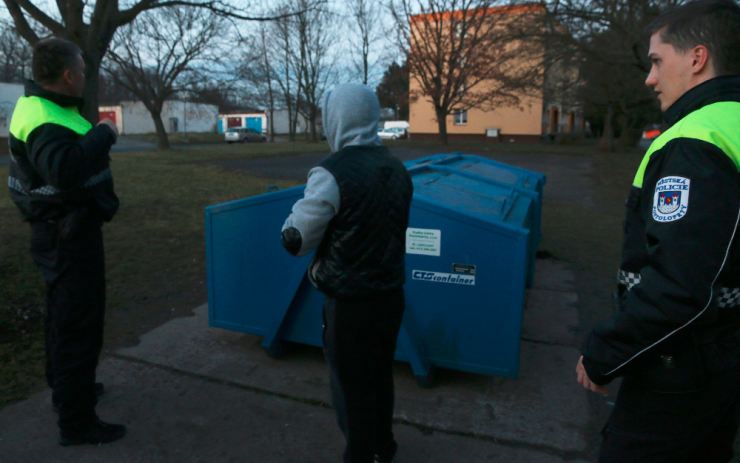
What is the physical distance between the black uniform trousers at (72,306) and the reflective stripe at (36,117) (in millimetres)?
428

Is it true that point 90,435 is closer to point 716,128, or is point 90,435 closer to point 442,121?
point 716,128

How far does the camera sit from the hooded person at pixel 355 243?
212 cm

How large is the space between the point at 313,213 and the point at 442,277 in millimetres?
1352

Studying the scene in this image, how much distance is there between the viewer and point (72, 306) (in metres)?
2.60

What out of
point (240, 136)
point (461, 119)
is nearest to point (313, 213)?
point (461, 119)

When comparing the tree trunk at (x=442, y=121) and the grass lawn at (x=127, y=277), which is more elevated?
the tree trunk at (x=442, y=121)

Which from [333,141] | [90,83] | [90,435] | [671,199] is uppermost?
[90,83]

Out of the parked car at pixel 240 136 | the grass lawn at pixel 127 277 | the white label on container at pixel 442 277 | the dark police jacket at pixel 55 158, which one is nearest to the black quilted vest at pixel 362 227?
the white label on container at pixel 442 277

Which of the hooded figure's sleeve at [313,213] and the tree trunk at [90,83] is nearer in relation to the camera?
the hooded figure's sleeve at [313,213]

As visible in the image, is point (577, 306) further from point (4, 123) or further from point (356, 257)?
point (4, 123)

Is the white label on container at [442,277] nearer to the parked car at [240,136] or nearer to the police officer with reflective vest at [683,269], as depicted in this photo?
the police officer with reflective vest at [683,269]

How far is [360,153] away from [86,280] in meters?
1.49

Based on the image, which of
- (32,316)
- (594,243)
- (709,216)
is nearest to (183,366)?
(32,316)

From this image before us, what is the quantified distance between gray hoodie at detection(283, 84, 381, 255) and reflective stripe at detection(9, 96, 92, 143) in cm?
120
